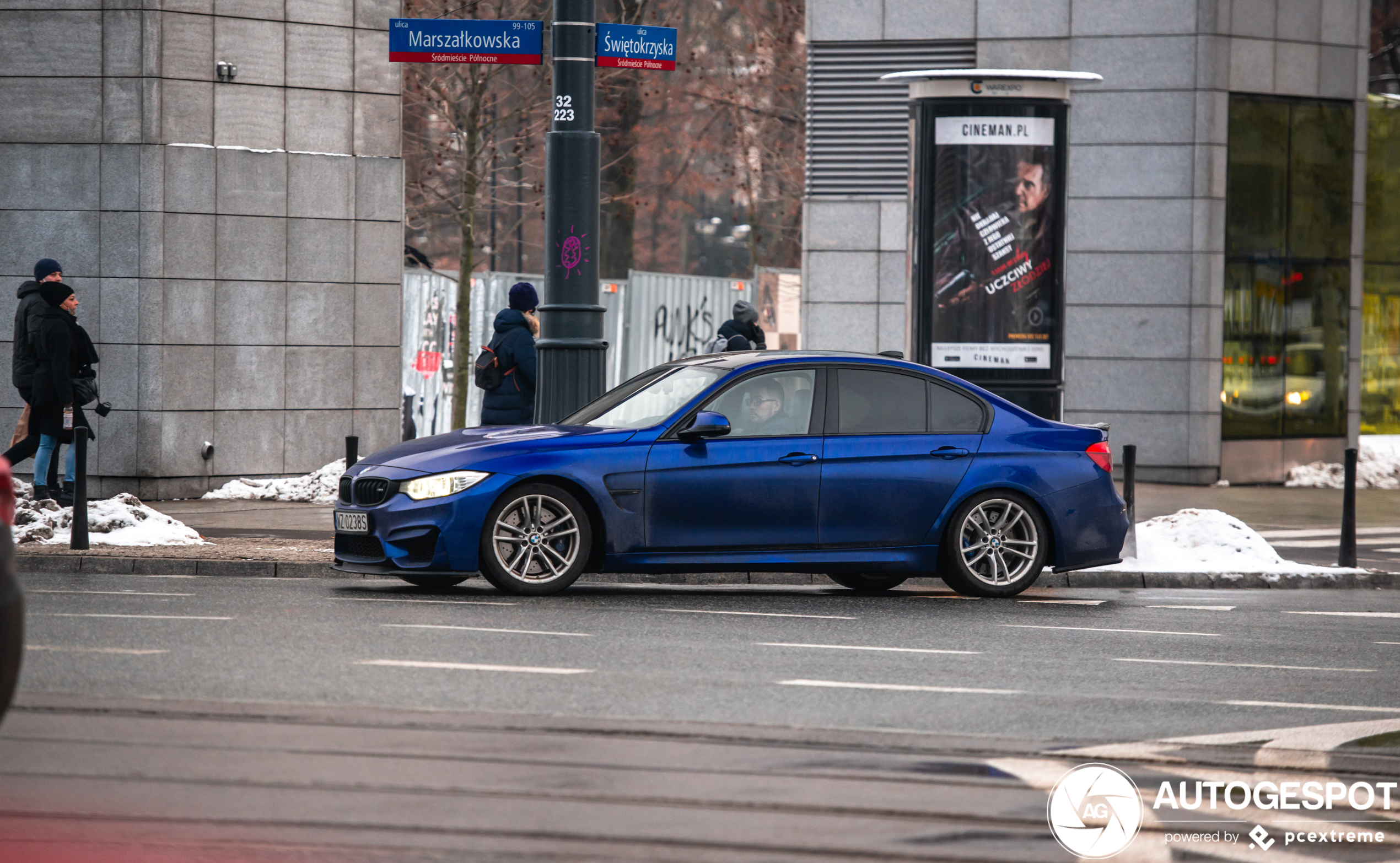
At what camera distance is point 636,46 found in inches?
511

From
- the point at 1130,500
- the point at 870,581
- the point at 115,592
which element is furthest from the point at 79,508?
the point at 1130,500

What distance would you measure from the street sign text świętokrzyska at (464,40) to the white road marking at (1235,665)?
6.39m

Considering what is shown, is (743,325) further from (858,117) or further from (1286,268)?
(1286,268)

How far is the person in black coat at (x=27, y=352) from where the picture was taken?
606 inches

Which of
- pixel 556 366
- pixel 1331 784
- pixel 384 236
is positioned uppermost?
pixel 384 236

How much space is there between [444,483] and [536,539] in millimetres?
612

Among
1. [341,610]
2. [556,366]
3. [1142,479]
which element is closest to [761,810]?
[341,610]

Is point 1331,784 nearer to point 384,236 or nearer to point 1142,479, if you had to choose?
point 384,236

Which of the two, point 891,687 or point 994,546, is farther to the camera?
point 994,546

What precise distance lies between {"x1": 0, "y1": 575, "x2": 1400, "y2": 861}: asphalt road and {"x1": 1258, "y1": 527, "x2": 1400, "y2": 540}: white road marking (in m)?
4.98

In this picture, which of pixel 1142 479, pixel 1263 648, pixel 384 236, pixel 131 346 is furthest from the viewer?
pixel 1142 479

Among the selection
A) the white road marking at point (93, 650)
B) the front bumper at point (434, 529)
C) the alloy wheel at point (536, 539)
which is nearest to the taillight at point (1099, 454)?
the alloy wheel at point (536, 539)

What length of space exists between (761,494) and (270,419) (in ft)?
27.4

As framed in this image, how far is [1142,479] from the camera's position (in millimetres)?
21000
